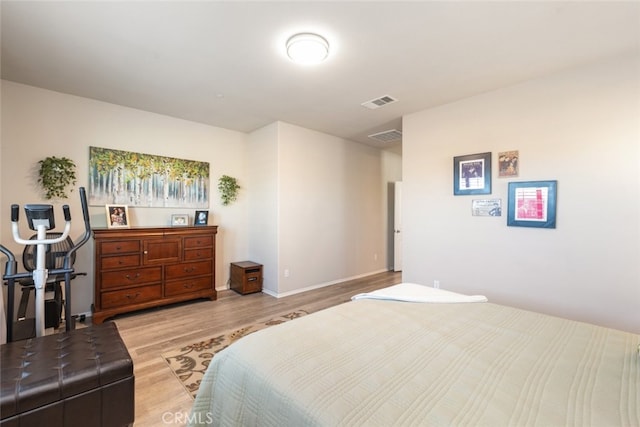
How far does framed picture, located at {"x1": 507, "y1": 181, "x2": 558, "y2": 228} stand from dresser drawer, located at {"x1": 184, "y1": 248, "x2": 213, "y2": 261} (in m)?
3.71

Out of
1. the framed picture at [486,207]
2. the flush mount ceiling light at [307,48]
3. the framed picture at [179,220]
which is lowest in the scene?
the framed picture at [179,220]

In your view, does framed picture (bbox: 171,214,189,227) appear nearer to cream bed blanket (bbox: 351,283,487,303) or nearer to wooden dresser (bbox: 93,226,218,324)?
wooden dresser (bbox: 93,226,218,324)

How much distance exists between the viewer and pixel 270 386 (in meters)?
1.02

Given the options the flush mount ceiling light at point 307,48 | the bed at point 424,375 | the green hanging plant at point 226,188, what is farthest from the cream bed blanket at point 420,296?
the green hanging plant at point 226,188

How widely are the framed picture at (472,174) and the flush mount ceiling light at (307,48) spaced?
1996 mm

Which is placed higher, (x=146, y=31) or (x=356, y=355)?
(x=146, y=31)

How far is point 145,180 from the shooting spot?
149 inches

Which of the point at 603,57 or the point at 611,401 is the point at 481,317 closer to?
the point at 611,401

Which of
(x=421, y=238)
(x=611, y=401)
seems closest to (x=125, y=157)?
(x=421, y=238)

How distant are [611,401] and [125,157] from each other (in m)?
4.63

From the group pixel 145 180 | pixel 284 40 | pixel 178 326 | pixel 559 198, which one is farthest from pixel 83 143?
pixel 559 198

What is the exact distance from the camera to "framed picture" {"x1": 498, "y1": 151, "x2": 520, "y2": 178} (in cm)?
286

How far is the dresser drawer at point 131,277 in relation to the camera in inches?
123

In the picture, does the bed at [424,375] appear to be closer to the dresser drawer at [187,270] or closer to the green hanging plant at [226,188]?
the dresser drawer at [187,270]
